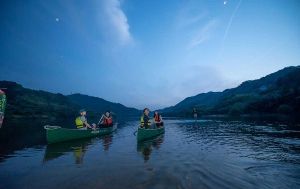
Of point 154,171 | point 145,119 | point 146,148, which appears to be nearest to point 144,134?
point 145,119

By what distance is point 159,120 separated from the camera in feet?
98.8

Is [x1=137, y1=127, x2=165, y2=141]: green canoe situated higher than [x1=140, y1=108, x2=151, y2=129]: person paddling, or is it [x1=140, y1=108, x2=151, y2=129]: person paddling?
[x1=140, y1=108, x2=151, y2=129]: person paddling

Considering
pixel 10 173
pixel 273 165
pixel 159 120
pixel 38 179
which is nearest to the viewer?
pixel 38 179

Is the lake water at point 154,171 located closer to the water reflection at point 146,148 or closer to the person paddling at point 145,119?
the water reflection at point 146,148

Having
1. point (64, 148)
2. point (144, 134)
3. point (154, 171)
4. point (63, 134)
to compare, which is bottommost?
point (154, 171)

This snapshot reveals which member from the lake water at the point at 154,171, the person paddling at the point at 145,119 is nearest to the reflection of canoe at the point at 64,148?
the lake water at the point at 154,171

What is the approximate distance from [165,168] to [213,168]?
8.30ft

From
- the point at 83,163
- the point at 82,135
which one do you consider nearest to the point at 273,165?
the point at 83,163

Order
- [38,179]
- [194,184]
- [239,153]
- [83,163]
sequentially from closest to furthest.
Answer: [194,184], [38,179], [83,163], [239,153]

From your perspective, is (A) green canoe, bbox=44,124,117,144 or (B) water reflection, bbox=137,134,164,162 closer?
(B) water reflection, bbox=137,134,164,162

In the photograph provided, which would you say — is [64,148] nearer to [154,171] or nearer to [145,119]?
[145,119]

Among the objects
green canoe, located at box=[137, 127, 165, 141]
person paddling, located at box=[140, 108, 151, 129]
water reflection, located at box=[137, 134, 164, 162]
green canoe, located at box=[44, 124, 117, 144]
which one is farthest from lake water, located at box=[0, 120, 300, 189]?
person paddling, located at box=[140, 108, 151, 129]

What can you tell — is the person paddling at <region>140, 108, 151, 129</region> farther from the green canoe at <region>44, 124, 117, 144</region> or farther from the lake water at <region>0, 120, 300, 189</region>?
the lake water at <region>0, 120, 300, 189</region>

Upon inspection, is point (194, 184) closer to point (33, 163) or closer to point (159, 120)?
point (33, 163)
